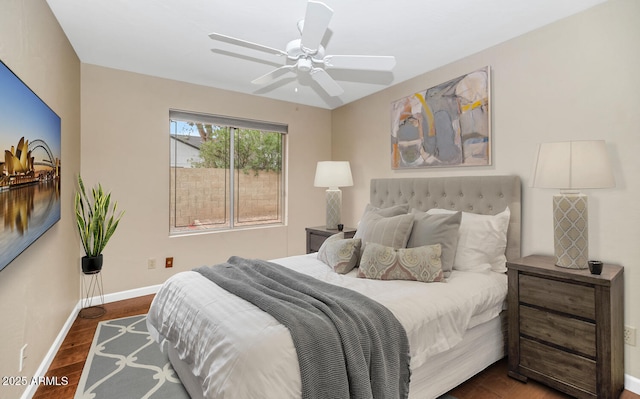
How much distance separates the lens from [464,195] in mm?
2891

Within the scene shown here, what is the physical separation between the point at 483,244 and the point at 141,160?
3528 mm

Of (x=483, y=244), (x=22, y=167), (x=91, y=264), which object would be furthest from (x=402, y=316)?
(x=91, y=264)


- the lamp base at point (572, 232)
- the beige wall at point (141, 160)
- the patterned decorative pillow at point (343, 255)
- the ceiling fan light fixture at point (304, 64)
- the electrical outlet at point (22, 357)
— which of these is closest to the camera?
the electrical outlet at point (22, 357)

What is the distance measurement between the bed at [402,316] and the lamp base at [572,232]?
1.39ft

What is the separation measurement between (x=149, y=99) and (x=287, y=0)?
2.25 m

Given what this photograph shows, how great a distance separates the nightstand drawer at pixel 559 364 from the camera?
5.96ft

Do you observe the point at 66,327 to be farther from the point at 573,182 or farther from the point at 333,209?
the point at 573,182

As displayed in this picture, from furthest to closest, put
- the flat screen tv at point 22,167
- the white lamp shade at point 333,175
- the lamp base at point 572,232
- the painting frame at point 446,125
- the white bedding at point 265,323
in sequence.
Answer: the white lamp shade at point 333,175
the painting frame at point 446,125
the lamp base at point 572,232
the flat screen tv at point 22,167
the white bedding at point 265,323

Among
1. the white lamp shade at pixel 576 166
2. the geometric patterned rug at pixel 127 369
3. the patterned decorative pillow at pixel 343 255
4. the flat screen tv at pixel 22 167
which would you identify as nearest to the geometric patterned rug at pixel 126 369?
the geometric patterned rug at pixel 127 369

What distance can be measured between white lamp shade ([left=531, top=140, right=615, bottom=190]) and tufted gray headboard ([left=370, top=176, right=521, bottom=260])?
0.56 m

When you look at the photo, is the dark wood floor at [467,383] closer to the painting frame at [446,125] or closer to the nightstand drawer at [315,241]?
the painting frame at [446,125]

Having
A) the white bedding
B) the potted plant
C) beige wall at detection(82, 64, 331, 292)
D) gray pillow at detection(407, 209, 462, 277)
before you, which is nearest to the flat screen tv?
the white bedding

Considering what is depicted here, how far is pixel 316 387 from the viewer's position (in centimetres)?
130

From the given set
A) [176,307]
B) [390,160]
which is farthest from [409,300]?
[390,160]
